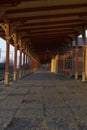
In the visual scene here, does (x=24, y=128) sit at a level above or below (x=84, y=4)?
below

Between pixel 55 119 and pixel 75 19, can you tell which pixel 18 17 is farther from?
pixel 55 119

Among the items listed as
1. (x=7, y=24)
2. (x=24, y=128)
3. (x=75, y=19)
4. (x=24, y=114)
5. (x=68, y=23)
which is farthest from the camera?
(x=68, y=23)

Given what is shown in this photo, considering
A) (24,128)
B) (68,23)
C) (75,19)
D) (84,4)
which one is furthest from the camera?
(68,23)

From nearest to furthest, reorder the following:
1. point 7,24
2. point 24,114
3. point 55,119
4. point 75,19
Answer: point 55,119
point 24,114
point 7,24
point 75,19

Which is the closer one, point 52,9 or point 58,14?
point 52,9

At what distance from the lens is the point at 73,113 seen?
9.66 meters

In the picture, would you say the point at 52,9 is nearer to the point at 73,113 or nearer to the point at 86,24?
the point at 86,24

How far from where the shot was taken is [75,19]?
1030 inches

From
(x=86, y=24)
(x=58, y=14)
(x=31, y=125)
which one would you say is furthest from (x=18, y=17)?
(x=31, y=125)

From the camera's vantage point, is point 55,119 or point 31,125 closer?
point 31,125

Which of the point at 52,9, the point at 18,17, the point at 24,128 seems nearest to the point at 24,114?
the point at 24,128

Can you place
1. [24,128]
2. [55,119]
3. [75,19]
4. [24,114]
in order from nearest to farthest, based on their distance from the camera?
1. [24,128]
2. [55,119]
3. [24,114]
4. [75,19]

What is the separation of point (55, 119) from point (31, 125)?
37.9 inches

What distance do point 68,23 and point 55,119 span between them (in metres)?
19.9
